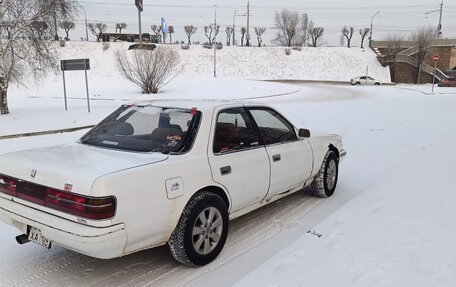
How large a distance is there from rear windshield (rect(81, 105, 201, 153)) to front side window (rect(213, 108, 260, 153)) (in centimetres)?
28

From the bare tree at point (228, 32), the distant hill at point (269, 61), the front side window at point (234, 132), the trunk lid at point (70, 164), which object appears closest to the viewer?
the trunk lid at point (70, 164)

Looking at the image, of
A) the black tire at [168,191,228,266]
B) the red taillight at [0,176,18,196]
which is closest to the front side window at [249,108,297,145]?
the black tire at [168,191,228,266]

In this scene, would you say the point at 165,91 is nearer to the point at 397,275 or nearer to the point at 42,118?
the point at 42,118

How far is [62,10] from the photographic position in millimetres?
16500

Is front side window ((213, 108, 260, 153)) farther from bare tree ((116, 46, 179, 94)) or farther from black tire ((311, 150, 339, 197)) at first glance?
bare tree ((116, 46, 179, 94))

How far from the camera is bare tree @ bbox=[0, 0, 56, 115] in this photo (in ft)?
50.3

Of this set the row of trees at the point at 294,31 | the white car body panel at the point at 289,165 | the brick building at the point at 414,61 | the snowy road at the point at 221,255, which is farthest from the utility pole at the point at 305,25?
the white car body panel at the point at 289,165

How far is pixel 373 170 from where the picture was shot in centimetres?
703

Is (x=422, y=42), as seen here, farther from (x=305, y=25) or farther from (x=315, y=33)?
(x=305, y=25)

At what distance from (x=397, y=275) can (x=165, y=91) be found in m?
26.3

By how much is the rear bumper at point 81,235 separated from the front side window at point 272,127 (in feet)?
6.84

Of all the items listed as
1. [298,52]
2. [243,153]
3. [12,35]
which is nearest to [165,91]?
[12,35]

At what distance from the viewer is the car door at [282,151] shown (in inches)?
174

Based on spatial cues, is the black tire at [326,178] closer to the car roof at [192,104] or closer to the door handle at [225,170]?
the car roof at [192,104]
